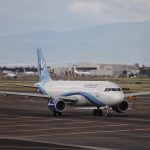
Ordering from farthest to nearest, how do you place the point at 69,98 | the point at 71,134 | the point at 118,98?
the point at 69,98 → the point at 118,98 → the point at 71,134

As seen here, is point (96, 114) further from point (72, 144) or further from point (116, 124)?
point (72, 144)

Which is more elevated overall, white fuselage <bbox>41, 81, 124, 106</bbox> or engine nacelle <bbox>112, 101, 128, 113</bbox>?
white fuselage <bbox>41, 81, 124, 106</bbox>

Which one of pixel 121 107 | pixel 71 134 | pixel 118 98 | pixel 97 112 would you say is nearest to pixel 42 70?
pixel 97 112

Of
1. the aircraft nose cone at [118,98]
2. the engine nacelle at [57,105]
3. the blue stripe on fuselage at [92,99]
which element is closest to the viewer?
the aircraft nose cone at [118,98]

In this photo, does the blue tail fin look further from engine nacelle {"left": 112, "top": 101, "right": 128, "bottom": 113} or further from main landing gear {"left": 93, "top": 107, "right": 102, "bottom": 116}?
engine nacelle {"left": 112, "top": 101, "right": 128, "bottom": 113}

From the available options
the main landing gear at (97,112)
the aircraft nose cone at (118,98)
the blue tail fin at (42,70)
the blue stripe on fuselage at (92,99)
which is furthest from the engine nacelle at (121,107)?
the blue tail fin at (42,70)

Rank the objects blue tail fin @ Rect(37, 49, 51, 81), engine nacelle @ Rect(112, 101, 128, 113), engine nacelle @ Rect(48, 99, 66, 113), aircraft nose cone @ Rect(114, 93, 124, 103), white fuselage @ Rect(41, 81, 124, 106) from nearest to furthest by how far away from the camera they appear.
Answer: aircraft nose cone @ Rect(114, 93, 124, 103)
white fuselage @ Rect(41, 81, 124, 106)
engine nacelle @ Rect(48, 99, 66, 113)
engine nacelle @ Rect(112, 101, 128, 113)
blue tail fin @ Rect(37, 49, 51, 81)

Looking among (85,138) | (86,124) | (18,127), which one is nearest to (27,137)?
(85,138)

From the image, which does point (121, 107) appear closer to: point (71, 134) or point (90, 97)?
point (90, 97)

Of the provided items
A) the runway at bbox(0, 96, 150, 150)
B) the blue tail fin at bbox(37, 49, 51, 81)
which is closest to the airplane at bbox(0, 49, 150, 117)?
the runway at bbox(0, 96, 150, 150)

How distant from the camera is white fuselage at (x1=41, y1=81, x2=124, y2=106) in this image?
49.4m

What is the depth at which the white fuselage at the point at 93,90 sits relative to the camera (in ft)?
162

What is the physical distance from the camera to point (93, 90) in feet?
169

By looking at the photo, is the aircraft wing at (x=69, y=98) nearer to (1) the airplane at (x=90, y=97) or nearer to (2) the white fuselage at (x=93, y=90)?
(1) the airplane at (x=90, y=97)
